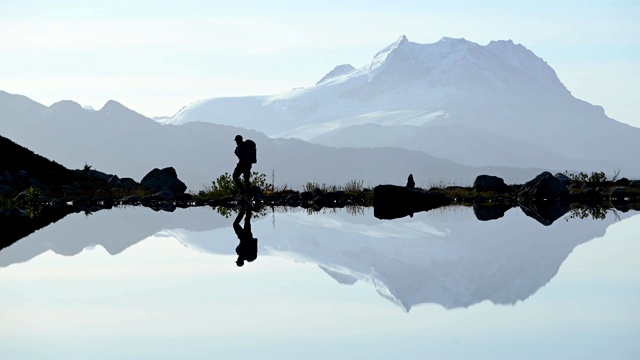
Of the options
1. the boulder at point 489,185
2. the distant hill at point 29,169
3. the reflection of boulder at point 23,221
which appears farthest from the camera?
the distant hill at point 29,169

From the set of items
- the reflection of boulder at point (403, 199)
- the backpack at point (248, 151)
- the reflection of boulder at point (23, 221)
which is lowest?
the reflection of boulder at point (23, 221)

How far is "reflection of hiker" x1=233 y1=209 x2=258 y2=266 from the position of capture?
19.2 meters

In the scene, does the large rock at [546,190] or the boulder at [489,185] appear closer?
the large rock at [546,190]

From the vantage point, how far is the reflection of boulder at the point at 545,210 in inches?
1176

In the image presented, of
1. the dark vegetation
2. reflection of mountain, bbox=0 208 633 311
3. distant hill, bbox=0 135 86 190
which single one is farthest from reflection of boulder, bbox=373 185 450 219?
distant hill, bbox=0 135 86 190

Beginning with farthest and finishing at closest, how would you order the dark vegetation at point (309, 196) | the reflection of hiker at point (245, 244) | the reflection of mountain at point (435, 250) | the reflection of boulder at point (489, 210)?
1. the dark vegetation at point (309, 196)
2. the reflection of boulder at point (489, 210)
3. the reflection of hiker at point (245, 244)
4. the reflection of mountain at point (435, 250)

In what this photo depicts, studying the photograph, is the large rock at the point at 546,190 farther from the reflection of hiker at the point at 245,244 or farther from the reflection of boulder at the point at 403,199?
the reflection of hiker at the point at 245,244

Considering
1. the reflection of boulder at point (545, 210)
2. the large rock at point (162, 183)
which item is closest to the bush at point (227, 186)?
the large rock at point (162, 183)

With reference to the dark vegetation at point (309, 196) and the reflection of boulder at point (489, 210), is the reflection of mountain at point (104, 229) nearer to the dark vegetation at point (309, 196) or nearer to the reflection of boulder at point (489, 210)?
the dark vegetation at point (309, 196)

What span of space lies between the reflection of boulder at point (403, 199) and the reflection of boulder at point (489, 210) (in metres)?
1.72

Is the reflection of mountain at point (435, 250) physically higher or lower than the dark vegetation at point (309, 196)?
lower

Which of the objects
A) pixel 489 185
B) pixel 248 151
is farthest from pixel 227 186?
pixel 489 185

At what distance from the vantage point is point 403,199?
1581 inches

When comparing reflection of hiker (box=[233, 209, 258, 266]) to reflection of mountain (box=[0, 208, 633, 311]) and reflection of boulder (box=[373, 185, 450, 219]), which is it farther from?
reflection of boulder (box=[373, 185, 450, 219])
